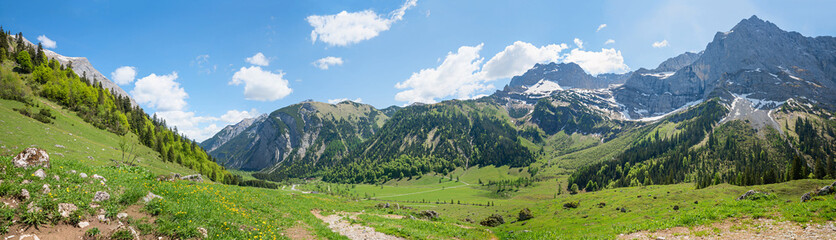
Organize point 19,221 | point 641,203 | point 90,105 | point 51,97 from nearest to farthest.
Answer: point 19,221
point 641,203
point 51,97
point 90,105

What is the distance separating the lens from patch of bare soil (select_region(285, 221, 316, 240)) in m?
21.1

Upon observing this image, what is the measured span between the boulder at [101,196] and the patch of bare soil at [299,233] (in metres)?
9.76

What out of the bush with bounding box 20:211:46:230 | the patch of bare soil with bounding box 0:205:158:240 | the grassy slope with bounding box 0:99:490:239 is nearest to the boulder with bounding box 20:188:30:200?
the grassy slope with bounding box 0:99:490:239

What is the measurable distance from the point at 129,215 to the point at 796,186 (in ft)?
282

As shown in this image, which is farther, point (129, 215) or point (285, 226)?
point (285, 226)

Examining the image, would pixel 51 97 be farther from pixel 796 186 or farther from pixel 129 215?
pixel 796 186

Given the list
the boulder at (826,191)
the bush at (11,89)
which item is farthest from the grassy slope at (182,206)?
the bush at (11,89)

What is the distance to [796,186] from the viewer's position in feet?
165

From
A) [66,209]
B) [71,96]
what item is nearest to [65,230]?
[66,209]

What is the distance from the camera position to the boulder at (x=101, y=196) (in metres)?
14.2

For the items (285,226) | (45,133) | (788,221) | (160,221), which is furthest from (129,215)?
(45,133)

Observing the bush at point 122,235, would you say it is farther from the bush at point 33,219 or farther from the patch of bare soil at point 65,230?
the bush at point 33,219

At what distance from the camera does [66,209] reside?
1221cm

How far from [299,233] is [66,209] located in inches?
487
